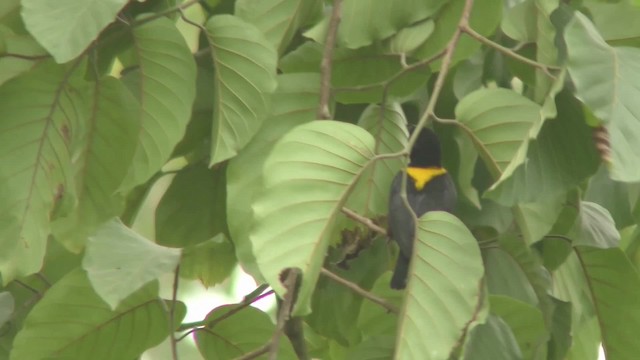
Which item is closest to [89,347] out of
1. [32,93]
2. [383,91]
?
[32,93]

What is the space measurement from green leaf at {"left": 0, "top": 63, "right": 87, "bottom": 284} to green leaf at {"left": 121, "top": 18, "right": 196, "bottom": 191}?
8cm

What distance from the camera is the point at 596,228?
1.42m

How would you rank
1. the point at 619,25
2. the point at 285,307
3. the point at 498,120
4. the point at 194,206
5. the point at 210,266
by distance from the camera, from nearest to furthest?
the point at 285,307
the point at 498,120
the point at 619,25
the point at 194,206
the point at 210,266

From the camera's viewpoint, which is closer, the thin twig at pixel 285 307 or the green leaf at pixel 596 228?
the thin twig at pixel 285 307

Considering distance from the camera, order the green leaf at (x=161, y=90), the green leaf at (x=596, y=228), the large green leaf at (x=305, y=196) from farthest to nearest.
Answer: the green leaf at (x=596, y=228) → the green leaf at (x=161, y=90) → the large green leaf at (x=305, y=196)

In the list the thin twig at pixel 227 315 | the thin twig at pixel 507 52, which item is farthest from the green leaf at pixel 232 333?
the thin twig at pixel 507 52

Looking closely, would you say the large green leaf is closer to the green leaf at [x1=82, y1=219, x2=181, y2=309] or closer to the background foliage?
the background foliage

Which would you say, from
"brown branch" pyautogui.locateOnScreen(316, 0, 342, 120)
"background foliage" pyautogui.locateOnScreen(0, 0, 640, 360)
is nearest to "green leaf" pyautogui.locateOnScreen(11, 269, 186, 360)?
"background foliage" pyautogui.locateOnScreen(0, 0, 640, 360)

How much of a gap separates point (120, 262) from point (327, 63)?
0.32 meters

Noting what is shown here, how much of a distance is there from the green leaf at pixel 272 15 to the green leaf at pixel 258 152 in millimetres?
68

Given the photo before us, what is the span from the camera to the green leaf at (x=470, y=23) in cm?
134

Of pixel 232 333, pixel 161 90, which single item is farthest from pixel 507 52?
pixel 232 333

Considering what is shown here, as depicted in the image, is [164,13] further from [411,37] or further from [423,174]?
[423,174]

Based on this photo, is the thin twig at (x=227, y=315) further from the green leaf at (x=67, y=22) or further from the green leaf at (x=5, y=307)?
the green leaf at (x=67, y=22)
